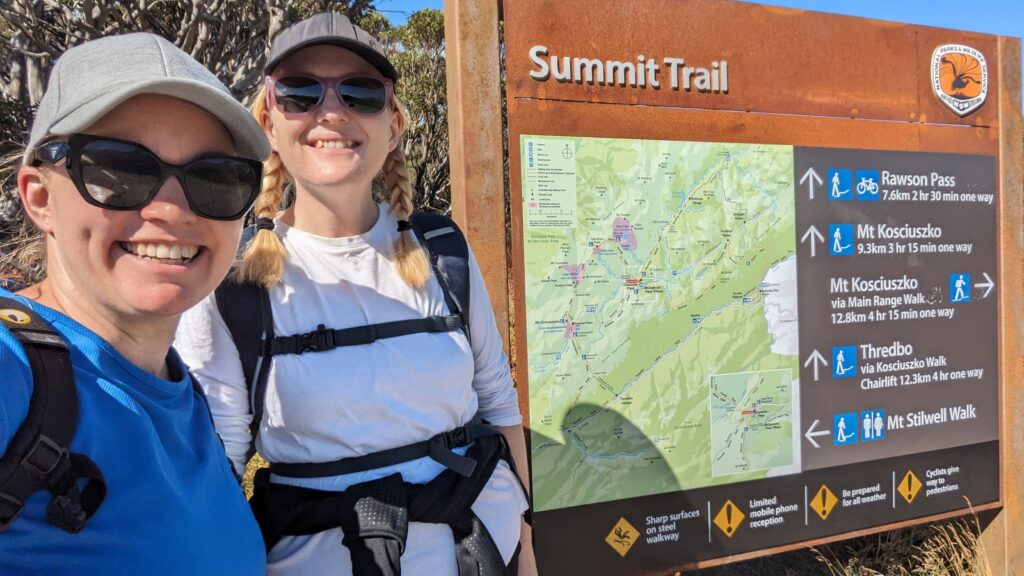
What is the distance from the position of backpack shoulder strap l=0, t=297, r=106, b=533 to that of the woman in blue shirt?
2 centimetres

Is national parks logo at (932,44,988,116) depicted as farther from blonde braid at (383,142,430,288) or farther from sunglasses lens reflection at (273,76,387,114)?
sunglasses lens reflection at (273,76,387,114)

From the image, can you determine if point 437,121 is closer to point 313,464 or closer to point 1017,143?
point 1017,143

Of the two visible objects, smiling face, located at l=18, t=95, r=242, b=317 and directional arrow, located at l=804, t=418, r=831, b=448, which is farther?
directional arrow, located at l=804, t=418, r=831, b=448

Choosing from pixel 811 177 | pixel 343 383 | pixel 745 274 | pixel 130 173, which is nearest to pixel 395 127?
pixel 343 383

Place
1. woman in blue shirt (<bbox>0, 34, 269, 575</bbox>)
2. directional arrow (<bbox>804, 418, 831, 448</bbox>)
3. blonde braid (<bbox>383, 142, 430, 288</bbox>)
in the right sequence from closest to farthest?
woman in blue shirt (<bbox>0, 34, 269, 575</bbox>) → blonde braid (<bbox>383, 142, 430, 288</bbox>) → directional arrow (<bbox>804, 418, 831, 448</bbox>)

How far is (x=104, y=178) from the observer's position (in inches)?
41.7

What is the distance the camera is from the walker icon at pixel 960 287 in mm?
3666

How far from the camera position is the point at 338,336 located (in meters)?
1.64

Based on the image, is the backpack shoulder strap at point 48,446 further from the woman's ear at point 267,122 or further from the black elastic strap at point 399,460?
the woman's ear at point 267,122

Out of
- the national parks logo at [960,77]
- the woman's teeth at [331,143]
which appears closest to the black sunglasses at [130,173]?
the woman's teeth at [331,143]

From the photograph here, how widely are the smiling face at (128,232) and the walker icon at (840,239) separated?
2951mm

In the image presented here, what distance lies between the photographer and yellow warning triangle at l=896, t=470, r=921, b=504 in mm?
3502

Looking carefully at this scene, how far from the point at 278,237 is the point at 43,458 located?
93 cm

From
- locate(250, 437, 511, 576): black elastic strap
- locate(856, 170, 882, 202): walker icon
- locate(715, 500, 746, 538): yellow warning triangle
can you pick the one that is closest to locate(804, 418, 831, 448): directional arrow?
locate(715, 500, 746, 538): yellow warning triangle
